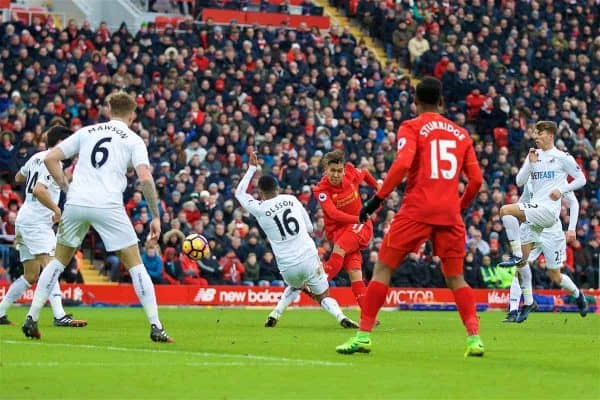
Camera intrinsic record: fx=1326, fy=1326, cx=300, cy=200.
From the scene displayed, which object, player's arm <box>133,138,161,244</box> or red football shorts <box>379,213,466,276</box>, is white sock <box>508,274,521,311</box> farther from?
player's arm <box>133,138,161,244</box>

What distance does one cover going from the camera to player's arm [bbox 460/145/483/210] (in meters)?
13.4

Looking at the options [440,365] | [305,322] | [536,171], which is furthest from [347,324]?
[440,365]

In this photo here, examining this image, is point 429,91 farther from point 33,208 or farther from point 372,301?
point 33,208

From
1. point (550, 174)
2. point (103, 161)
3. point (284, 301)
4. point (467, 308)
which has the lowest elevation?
point (284, 301)

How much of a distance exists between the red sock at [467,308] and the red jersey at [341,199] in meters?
6.60

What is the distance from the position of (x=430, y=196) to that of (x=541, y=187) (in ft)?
28.5

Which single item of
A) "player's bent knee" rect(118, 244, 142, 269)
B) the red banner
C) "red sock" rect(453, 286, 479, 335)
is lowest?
the red banner

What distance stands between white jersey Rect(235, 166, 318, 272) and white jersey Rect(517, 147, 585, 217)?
441cm

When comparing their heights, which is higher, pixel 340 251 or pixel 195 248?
pixel 340 251

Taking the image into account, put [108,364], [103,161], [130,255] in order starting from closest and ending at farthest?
[108,364]
[103,161]
[130,255]

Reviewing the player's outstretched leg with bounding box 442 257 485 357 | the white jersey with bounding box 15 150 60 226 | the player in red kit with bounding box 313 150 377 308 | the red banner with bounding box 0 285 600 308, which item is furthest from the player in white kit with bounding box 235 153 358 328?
the red banner with bounding box 0 285 600 308

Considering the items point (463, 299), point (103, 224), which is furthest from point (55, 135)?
point (463, 299)

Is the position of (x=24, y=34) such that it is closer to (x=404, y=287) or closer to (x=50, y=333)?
(x=404, y=287)

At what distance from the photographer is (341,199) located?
20.6 meters
